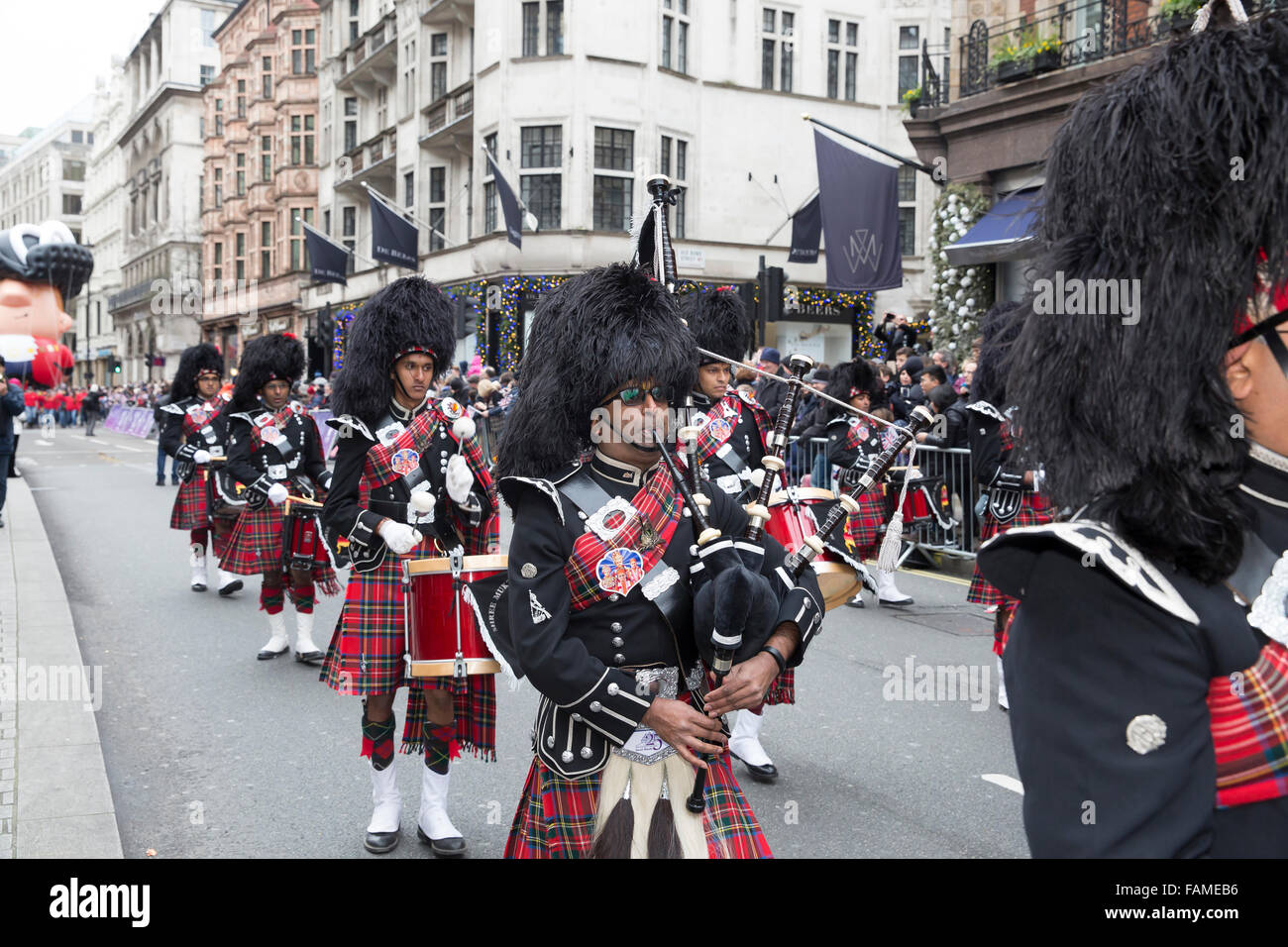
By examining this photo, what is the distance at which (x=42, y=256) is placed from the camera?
5.35 m

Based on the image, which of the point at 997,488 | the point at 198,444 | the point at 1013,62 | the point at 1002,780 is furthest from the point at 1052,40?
the point at 1002,780

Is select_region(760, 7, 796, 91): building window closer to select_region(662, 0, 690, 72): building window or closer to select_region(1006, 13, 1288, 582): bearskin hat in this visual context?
select_region(662, 0, 690, 72): building window

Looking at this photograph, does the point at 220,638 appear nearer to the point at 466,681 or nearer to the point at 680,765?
the point at 466,681

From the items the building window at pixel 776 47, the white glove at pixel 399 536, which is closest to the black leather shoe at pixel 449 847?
the white glove at pixel 399 536

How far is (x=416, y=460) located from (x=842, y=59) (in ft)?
95.3

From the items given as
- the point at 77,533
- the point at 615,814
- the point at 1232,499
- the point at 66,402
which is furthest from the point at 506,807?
the point at 66,402

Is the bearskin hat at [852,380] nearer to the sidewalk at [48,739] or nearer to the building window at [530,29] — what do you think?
the sidewalk at [48,739]

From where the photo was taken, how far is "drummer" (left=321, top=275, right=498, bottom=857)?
14.5 feet

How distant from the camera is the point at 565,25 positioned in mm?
26250

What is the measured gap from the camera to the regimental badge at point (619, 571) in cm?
267

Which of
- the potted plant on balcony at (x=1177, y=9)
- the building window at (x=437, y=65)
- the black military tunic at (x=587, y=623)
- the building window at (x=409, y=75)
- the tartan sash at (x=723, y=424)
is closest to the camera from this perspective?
the black military tunic at (x=587, y=623)

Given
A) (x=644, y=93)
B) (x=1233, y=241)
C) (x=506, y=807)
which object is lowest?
(x=506, y=807)

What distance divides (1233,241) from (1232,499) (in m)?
0.35

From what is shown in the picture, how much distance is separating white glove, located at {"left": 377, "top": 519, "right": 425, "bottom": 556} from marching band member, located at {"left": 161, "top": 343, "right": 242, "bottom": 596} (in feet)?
17.5
